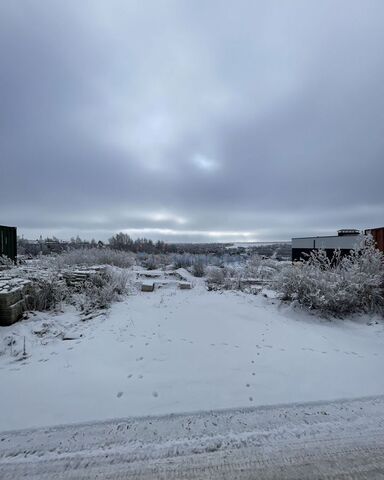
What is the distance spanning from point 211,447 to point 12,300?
14.8ft

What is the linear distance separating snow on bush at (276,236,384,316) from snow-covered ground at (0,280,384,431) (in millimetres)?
425

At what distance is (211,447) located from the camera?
2.13 metres

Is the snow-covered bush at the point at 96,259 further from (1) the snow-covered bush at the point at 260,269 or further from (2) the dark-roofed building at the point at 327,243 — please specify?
(2) the dark-roofed building at the point at 327,243

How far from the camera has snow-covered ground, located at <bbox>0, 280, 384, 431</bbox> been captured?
271 cm

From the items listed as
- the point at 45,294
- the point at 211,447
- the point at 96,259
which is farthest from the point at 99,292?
the point at 96,259

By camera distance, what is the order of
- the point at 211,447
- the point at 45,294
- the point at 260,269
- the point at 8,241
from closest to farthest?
the point at 211,447 → the point at 45,294 → the point at 8,241 → the point at 260,269

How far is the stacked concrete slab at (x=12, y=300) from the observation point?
15.4ft

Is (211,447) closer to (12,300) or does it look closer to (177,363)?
(177,363)

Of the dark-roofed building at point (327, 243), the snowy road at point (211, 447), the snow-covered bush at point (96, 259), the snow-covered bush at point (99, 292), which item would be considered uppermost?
the dark-roofed building at point (327, 243)

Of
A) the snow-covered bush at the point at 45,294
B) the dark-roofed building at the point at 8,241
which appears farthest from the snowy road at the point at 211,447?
the dark-roofed building at the point at 8,241

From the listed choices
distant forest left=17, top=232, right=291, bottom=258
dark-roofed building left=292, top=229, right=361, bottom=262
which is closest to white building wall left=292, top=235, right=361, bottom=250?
dark-roofed building left=292, top=229, right=361, bottom=262

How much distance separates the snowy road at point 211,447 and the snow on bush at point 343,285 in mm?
3563

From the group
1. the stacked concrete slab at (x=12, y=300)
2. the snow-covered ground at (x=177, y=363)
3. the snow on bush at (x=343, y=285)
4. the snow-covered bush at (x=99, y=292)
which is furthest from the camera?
the snow-covered bush at (x=99, y=292)

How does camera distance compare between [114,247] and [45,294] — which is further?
[114,247]
